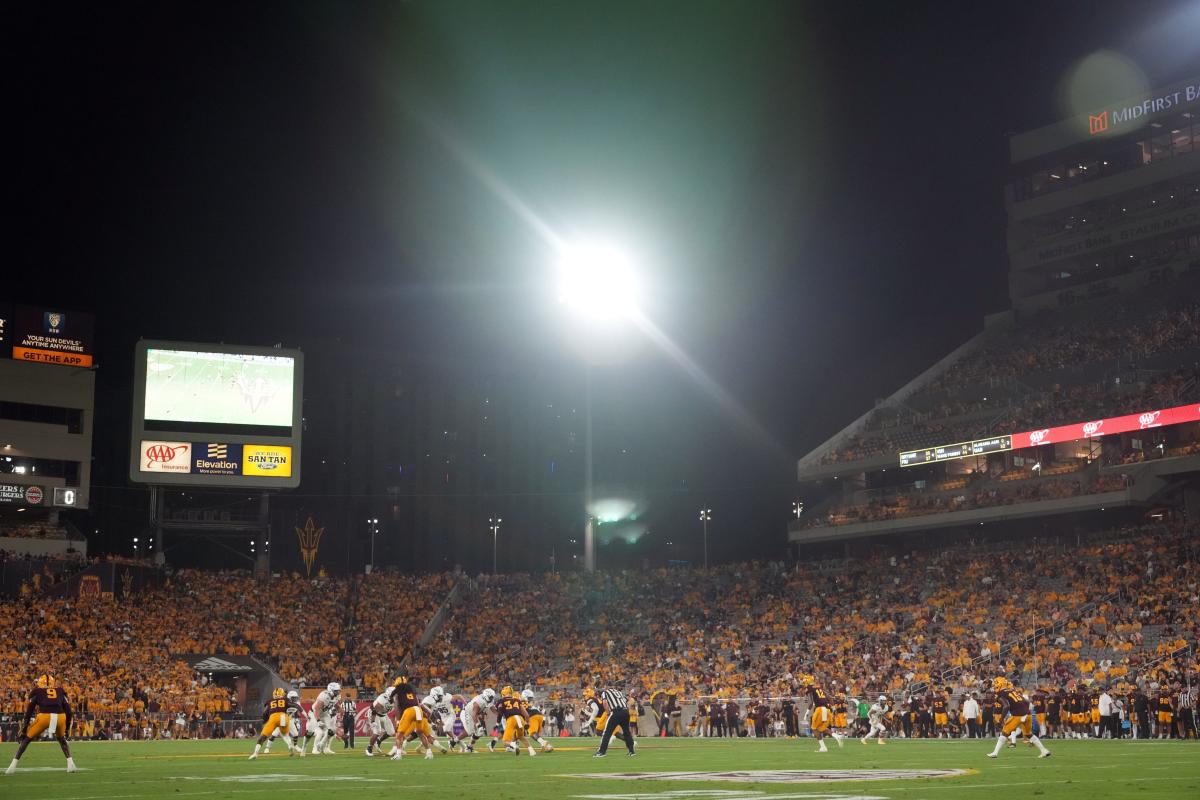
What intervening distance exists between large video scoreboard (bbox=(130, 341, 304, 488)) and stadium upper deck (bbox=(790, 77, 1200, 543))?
2485 cm

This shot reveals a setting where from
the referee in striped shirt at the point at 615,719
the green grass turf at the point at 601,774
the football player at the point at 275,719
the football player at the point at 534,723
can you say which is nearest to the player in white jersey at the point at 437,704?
the green grass turf at the point at 601,774

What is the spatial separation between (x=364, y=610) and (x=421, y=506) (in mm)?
48160

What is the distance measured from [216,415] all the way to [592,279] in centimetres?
1638

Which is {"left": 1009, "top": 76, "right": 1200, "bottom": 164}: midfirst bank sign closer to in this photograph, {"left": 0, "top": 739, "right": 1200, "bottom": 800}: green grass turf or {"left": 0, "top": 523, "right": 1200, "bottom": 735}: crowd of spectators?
{"left": 0, "top": 523, "right": 1200, "bottom": 735}: crowd of spectators

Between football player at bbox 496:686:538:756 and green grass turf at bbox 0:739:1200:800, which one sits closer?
green grass turf at bbox 0:739:1200:800

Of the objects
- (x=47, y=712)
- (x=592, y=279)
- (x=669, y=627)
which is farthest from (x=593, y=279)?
(x=47, y=712)

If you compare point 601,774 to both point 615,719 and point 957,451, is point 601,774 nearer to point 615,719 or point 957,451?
point 615,719

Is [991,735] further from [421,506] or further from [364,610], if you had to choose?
[421,506]

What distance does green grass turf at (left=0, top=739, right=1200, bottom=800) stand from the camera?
50.2 ft

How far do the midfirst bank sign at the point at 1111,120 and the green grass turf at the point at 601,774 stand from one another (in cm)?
4203

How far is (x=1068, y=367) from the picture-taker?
58250mm

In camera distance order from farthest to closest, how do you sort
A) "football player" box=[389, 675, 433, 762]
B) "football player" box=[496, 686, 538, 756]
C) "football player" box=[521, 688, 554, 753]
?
"football player" box=[521, 688, 554, 753] → "football player" box=[496, 686, 538, 756] → "football player" box=[389, 675, 433, 762]

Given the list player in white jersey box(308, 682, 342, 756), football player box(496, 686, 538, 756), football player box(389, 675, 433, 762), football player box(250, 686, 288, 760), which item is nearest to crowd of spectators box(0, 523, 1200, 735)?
player in white jersey box(308, 682, 342, 756)

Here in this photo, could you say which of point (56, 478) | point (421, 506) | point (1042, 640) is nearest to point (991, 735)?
point (1042, 640)
